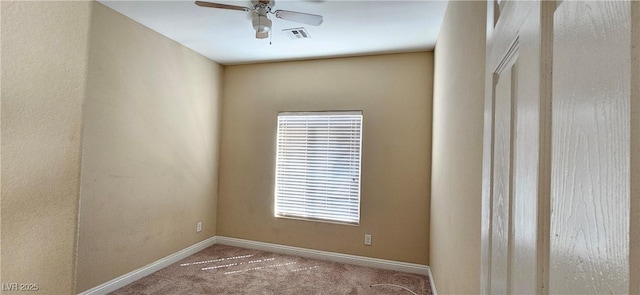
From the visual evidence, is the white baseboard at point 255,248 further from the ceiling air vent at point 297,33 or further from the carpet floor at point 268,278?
the ceiling air vent at point 297,33

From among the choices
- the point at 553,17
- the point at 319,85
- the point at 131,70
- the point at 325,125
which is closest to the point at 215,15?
the point at 131,70

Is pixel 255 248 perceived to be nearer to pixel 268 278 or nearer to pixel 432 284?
pixel 268 278

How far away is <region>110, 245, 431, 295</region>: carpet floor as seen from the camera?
2.75m

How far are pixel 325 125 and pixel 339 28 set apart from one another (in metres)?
1.21

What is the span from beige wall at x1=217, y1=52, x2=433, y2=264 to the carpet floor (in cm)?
27

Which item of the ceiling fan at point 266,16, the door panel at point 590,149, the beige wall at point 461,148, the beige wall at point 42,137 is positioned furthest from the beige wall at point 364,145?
the door panel at point 590,149

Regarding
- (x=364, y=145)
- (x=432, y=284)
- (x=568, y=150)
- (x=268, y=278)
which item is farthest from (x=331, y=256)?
(x=568, y=150)

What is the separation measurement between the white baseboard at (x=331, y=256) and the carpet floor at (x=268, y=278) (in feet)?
0.23

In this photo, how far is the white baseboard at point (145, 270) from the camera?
8.35 feet

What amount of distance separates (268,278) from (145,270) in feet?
4.09

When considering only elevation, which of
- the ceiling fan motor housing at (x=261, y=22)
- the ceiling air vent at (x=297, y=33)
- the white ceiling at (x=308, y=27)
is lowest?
the ceiling fan motor housing at (x=261, y=22)

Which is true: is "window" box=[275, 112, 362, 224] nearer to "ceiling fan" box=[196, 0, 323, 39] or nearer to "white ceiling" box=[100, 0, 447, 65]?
"white ceiling" box=[100, 0, 447, 65]

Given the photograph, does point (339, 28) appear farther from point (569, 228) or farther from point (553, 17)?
point (569, 228)

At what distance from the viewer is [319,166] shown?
3633 millimetres
